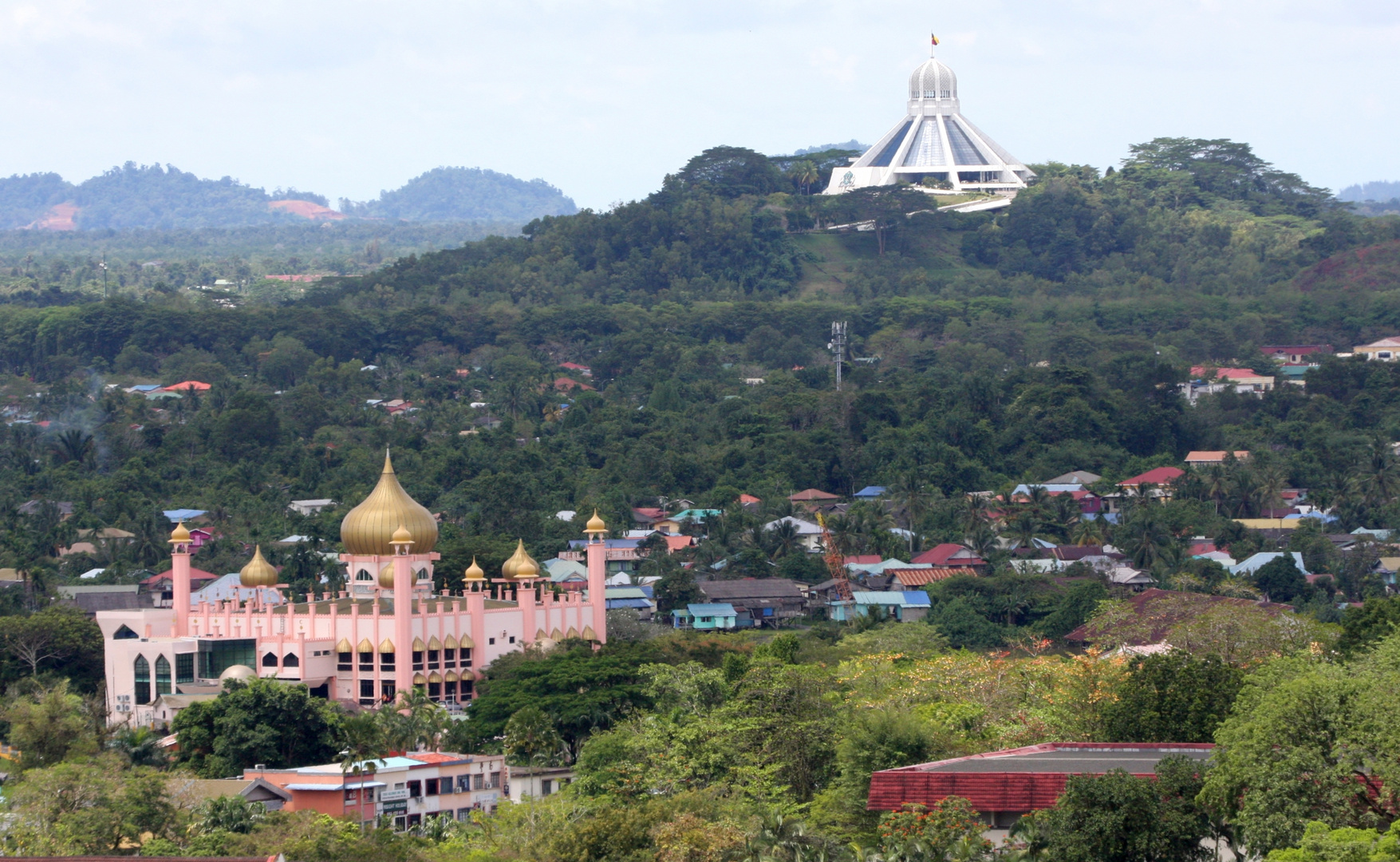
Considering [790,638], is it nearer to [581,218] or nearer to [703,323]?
[703,323]

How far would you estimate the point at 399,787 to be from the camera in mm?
33062

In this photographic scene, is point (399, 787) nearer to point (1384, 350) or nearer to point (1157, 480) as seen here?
point (1157, 480)

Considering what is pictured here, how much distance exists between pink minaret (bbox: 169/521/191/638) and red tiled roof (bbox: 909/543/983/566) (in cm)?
2809

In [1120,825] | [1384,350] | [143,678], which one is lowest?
[143,678]

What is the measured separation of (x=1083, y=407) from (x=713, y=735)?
55351 mm

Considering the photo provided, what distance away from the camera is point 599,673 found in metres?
39.9

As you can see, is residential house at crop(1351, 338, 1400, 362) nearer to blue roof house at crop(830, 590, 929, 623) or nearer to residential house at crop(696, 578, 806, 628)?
blue roof house at crop(830, 590, 929, 623)

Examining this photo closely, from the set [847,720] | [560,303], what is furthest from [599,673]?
[560,303]

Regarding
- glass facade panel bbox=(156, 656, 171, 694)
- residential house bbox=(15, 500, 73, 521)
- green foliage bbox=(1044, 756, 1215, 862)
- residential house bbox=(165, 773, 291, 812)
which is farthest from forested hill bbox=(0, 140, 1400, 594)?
green foliage bbox=(1044, 756, 1215, 862)

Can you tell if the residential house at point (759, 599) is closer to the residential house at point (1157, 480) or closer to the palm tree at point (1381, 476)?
the residential house at point (1157, 480)

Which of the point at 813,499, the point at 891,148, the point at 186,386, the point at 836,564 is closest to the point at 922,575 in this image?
the point at 836,564

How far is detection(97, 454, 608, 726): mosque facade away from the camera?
140ft

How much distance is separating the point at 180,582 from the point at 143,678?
9.86 ft

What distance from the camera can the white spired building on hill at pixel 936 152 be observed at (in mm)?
133625
